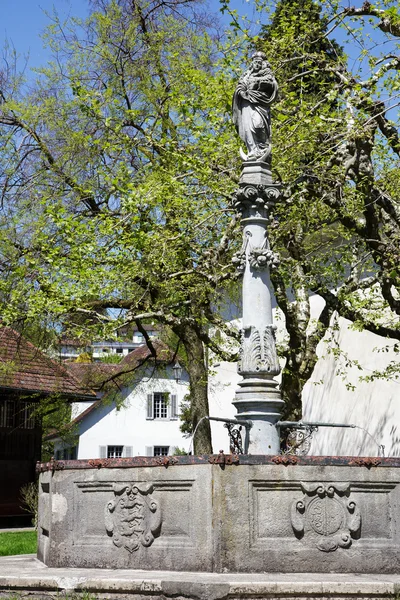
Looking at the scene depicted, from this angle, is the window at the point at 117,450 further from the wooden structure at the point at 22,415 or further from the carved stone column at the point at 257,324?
the carved stone column at the point at 257,324

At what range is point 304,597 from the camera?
6848 mm

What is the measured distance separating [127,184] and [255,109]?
20.4 feet

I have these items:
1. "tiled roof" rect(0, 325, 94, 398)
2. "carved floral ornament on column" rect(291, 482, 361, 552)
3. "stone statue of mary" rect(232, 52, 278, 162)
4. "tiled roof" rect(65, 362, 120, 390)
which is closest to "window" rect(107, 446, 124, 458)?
"tiled roof" rect(65, 362, 120, 390)

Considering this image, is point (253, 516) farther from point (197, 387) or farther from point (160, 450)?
point (160, 450)

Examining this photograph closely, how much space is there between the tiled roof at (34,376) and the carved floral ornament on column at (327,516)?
15.8 metres

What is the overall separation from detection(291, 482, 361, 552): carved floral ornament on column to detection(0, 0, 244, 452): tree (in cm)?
739

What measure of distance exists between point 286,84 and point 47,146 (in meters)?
7.16

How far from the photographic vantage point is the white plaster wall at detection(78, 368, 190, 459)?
42.1 metres

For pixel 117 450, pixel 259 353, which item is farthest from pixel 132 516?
pixel 117 450

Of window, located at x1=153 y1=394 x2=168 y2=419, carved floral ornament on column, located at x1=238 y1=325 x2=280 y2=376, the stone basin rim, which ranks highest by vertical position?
window, located at x1=153 y1=394 x2=168 y2=419

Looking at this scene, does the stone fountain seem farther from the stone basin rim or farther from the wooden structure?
the wooden structure

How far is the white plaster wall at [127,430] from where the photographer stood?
4212cm

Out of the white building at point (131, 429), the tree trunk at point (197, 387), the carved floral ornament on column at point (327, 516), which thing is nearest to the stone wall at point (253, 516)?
the carved floral ornament on column at point (327, 516)

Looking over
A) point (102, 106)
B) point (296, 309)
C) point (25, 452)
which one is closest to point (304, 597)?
point (296, 309)
